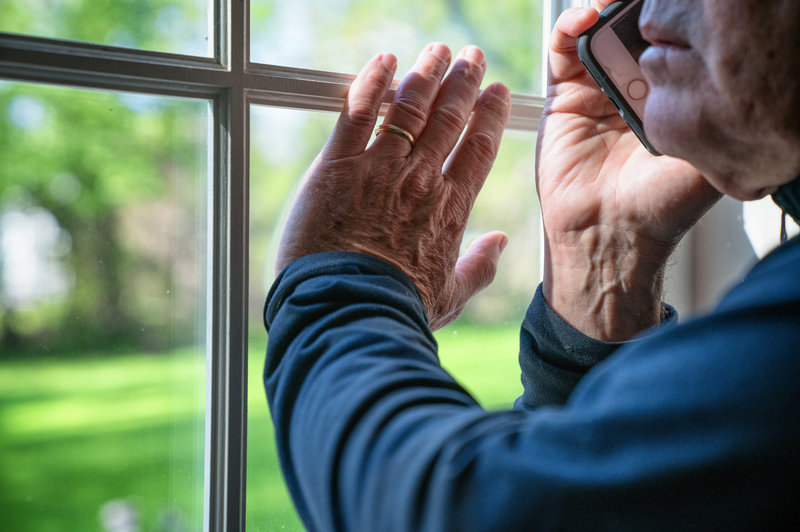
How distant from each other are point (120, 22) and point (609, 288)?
74 centimetres

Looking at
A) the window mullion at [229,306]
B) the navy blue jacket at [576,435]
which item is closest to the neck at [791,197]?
the navy blue jacket at [576,435]

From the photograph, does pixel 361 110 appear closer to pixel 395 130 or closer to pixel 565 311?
pixel 395 130

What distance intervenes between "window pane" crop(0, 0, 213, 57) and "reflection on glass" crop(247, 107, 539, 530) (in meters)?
0.12

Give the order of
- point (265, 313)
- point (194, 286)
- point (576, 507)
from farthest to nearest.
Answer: point (194, 286), point (265, 313), point (576, 507)

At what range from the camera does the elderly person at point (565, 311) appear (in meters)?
0.44

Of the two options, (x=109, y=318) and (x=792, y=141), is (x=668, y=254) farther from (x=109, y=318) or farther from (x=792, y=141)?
(x=109, y=318)

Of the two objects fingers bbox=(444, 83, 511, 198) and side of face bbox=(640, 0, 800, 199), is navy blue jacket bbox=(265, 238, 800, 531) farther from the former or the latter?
fingers bbox=(444, 83, 511, 198)

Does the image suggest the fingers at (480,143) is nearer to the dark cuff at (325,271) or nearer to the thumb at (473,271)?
the thumb at (473,271)


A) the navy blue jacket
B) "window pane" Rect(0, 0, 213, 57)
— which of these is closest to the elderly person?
the navy blue jacket

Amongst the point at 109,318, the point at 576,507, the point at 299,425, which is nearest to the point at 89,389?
the point at 109,318

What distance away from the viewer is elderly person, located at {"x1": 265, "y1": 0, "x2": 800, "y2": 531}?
0.44 metres

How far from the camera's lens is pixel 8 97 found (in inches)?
29.4

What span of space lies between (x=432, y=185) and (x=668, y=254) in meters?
0.36

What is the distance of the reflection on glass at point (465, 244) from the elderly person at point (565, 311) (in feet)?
0.33
